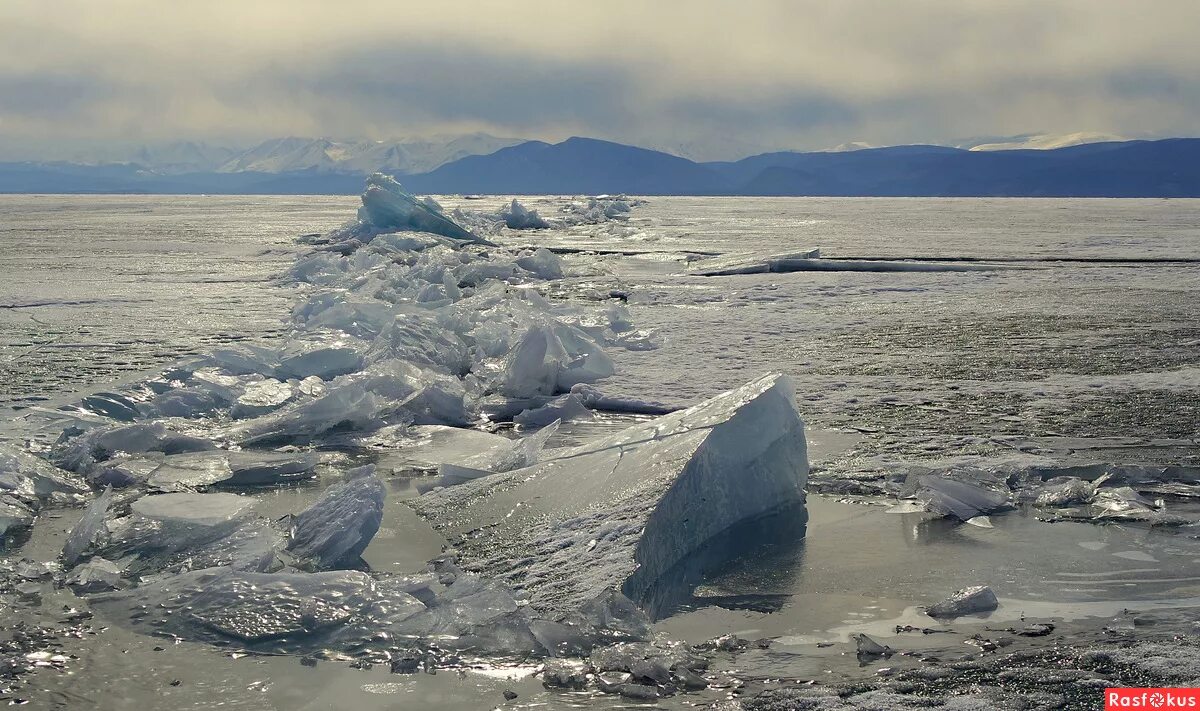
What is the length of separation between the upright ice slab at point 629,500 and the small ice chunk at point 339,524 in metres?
0.37

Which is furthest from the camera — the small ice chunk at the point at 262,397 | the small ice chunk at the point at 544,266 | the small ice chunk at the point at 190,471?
the small ice chunk at the point at 544,266

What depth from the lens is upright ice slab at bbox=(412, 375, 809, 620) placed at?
145 inches

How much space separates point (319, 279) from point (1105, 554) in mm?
14022

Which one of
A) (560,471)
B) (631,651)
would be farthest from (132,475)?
(631,651)

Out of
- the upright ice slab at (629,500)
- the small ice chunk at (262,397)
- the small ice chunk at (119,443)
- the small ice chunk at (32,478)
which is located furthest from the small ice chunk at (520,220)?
the upright ice slab at (629,500)

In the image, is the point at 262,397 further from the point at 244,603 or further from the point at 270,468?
the point at 244,603

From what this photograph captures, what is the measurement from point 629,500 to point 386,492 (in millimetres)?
1544

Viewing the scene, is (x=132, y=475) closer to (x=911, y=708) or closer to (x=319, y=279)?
(x=911, y=708)

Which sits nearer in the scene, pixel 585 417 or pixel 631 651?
pixel 631 651

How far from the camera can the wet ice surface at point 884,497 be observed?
3.03 meters

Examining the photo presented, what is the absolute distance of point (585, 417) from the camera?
6859 mm

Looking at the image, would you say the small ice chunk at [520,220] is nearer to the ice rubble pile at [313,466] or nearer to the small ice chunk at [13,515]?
the ice rubble pile at [313,466]

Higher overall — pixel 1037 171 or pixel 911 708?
pixel 1037 171

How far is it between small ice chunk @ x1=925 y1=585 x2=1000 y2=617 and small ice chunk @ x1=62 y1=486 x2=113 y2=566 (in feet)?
11.1
